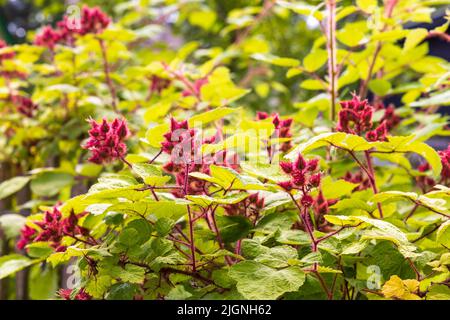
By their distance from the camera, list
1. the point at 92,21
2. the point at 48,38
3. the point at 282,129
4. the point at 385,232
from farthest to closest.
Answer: the point at 48,38, the point at 92,21, the point at 282,129, the point at 385,232

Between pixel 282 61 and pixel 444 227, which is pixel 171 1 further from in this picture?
pixel 444 227

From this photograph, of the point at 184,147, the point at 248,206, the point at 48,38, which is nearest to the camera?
the point at 184,147

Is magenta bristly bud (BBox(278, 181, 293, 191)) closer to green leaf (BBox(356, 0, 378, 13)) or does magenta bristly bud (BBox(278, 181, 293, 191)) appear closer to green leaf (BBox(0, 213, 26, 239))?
green leaf (BBox(356, 0, 378, 13))

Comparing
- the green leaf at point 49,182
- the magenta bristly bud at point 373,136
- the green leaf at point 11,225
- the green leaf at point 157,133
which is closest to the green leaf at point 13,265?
the green leaf at point 11,225

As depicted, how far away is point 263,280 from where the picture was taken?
806mm

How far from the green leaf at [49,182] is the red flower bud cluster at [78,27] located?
0.45m

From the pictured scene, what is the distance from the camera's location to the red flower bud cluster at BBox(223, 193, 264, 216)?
100cm

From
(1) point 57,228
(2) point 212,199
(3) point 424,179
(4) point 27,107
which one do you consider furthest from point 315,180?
(4) point 27,107

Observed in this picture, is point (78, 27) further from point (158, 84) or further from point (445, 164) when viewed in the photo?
point (445, 164)

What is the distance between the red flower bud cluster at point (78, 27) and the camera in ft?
→ 5.54

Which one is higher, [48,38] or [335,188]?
[48,38]

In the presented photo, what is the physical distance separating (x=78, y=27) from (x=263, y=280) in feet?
4.00

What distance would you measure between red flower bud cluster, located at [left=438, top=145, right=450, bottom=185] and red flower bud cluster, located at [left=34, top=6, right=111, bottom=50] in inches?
43.6

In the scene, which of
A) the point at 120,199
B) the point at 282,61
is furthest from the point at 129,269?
the point at 282,61
